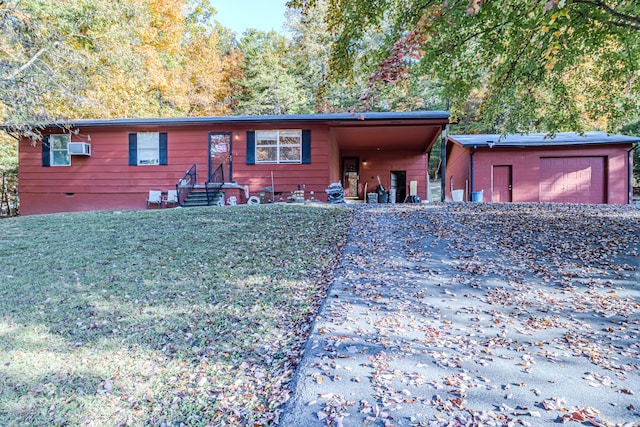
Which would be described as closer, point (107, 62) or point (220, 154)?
point (220, 154)

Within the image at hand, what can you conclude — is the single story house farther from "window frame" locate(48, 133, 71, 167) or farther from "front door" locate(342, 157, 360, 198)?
"front door" locate(342, 157, 360, 198)

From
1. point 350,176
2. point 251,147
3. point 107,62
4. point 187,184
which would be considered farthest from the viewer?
point 350,176

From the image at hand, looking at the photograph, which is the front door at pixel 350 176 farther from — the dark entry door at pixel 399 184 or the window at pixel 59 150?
the window at pixel 59 150

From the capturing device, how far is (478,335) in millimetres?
2984

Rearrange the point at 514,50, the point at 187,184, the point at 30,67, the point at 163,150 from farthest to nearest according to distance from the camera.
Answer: the point at 163,150 → the point at 187,184 → the point at 30,67 → the point at 514,50

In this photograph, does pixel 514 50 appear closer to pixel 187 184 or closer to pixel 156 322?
pixel 156 322

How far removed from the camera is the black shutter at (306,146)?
11.8m

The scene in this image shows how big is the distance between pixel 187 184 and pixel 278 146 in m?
3.15

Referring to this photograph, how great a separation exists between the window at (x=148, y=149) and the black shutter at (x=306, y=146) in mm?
4890

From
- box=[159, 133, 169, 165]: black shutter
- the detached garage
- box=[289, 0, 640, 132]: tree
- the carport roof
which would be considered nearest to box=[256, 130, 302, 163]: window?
box=[159, 133, 169, 165]: black shutter

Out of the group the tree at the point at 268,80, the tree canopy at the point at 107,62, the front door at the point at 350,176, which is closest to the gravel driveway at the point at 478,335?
the tree canopy at the point at 107,62

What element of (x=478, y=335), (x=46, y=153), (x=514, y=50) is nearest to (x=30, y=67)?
(x=46, y=153)

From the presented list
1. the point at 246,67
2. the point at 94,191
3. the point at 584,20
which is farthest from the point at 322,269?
the point at 246,67

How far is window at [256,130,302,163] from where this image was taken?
12.0 m
